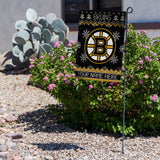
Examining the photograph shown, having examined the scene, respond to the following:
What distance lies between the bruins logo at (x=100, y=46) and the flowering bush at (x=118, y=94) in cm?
46

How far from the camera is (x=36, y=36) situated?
7.59 metres

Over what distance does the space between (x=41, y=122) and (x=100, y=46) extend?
5.97 feet

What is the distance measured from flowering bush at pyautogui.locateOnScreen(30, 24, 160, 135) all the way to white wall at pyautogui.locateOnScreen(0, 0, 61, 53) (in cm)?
445

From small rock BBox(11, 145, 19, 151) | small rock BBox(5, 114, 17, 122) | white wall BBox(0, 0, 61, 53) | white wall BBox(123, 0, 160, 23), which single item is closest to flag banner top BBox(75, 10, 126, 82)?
small rock BBox(11, 145, 19, 151)

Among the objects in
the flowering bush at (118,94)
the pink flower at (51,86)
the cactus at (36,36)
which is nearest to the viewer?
the flowering bush at (118,94)

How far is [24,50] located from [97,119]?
3881mm

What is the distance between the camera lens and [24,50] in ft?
25.2

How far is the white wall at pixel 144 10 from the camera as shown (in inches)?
326

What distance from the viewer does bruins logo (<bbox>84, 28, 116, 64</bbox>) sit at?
3.73 meters

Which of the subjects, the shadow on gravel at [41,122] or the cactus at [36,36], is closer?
the shadow on gravel at [41,122]

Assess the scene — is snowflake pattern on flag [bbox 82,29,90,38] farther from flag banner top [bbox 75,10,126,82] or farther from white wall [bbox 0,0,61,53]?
white wall [bbox 0,0,61,53]

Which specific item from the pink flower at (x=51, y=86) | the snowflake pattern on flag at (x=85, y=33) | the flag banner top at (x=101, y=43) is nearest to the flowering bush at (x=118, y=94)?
the pink flower at (x=51, y=86)

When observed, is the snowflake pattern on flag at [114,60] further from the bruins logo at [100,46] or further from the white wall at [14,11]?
the white wall at [14,11]

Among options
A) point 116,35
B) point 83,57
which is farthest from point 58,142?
point 116,35
